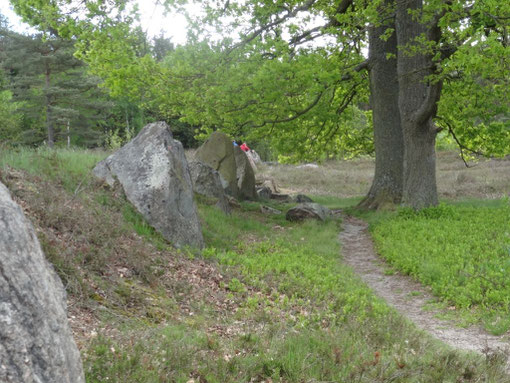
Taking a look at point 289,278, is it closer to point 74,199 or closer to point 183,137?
point 74,199

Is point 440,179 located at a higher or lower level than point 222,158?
lower

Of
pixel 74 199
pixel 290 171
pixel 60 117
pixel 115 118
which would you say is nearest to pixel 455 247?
pixel 74 199

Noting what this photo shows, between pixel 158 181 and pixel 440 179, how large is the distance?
22978mm

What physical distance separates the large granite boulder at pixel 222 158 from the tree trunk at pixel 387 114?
5.83 meters

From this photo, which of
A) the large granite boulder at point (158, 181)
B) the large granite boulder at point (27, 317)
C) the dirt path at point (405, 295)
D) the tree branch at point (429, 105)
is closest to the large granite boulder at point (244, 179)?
the dirt path at point (405, 295)

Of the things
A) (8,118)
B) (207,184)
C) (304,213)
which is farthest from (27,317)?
(8,118)

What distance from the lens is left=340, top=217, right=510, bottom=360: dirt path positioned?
24.7ft

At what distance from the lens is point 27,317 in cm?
309

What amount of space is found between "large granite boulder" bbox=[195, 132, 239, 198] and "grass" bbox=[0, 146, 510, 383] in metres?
7.17

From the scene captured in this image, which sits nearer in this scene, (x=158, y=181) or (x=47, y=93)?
(x=158, y=181)

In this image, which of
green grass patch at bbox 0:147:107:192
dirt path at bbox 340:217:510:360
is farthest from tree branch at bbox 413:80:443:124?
green grass patch at bbox 0:147:107:192

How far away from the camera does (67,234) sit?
312 inches

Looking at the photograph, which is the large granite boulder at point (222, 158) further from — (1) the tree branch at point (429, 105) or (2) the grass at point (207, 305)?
(1) the tree branch at point (429, 105)

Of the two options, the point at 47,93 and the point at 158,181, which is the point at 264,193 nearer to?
the point at 158,181
